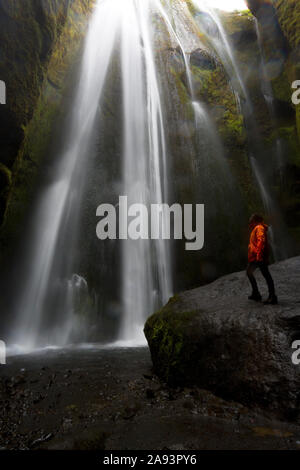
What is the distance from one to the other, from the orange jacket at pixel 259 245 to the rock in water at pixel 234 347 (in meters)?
0.78

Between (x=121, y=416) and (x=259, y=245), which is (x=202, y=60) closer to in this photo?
(x=259, y=245)

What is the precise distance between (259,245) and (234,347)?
173 centimetres

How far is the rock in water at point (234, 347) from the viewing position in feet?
10.6

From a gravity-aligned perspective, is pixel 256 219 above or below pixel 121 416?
above

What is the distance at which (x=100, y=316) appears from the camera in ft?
34.0

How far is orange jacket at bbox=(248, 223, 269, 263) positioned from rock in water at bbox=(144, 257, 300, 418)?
78 centimetres

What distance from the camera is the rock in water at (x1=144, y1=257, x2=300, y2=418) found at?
10.6ft

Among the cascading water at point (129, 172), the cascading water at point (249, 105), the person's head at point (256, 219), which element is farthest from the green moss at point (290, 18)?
the person's head at point (256, 219)

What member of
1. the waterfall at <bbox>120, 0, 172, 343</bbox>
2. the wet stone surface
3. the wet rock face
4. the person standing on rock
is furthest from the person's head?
the wet rock face

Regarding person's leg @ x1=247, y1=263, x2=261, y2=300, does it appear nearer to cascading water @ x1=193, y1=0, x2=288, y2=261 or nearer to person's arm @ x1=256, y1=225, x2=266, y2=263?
person's arm @ x1=256, y1=225, x2=266, y2=263

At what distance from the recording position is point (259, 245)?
452cm

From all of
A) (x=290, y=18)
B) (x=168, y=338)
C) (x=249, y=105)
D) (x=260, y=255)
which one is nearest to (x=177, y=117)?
(x=249, y=105)

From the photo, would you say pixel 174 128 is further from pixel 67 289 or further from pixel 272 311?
pixel 272 311

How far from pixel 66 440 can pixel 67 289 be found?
810 cm
